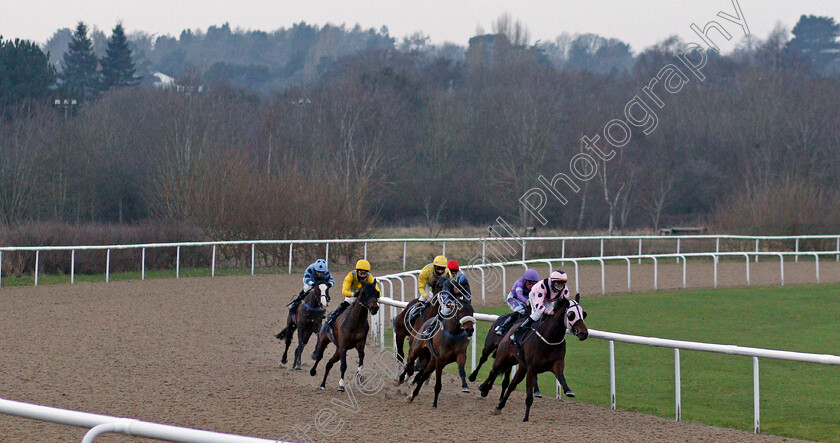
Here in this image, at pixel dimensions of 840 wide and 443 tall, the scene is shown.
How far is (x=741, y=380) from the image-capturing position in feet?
30.5

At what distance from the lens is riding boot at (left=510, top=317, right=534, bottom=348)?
776cm

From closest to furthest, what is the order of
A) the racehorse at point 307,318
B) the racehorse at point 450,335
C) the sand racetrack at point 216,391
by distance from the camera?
the sand racetrack at point 216,391, the racehorse at point 450,335, the racehorse at point 307,318

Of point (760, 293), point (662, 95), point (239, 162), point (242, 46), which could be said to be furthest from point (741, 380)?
point (242, 46)

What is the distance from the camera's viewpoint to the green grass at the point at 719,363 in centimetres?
791

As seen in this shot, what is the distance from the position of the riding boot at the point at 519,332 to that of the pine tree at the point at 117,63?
175ft

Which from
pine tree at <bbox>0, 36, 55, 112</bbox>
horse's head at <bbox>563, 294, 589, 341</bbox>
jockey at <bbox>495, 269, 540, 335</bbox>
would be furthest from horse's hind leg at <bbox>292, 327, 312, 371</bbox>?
pine tree at <bbox>0, 36, 55, 112</bbox>

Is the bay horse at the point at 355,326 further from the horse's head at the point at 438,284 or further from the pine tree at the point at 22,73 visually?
the pine tree at the point at 22,73

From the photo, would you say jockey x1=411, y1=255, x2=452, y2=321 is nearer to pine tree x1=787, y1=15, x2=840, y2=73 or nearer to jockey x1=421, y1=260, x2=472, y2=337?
jockey x1=421, y1=260, x2=472, y2=337

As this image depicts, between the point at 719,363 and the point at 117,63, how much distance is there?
175 feet

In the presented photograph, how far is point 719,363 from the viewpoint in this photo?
10.4 meters

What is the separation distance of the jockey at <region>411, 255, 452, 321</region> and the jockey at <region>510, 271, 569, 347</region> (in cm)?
119

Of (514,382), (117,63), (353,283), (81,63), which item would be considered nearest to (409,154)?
(117,63)

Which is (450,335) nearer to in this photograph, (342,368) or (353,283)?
(342,368)

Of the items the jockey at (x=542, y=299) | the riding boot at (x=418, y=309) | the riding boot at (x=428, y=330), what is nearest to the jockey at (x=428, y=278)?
the riding boot at (x=418, y=309)
